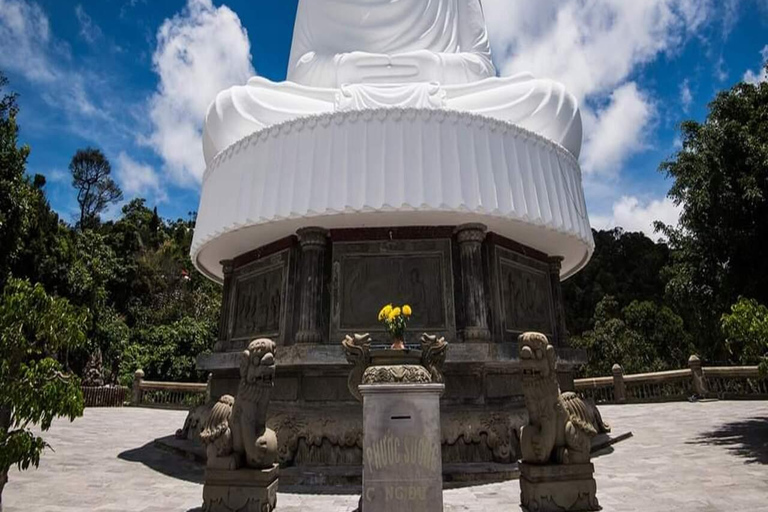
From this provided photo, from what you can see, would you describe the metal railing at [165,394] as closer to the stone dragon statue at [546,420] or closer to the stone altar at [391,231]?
the stone altar at [391,231]

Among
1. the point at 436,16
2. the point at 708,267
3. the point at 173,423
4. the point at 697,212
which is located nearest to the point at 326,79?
the point at 436,16

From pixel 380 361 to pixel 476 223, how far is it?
3.30 m

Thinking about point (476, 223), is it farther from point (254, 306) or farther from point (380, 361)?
point (254, 306)

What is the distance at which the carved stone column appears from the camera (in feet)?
33.8

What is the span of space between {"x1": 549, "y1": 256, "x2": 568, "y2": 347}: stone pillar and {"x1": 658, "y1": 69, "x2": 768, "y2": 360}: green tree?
2.16 m

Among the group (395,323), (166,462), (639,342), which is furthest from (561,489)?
(639,342)

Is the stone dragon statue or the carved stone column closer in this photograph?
the stone dragon statue

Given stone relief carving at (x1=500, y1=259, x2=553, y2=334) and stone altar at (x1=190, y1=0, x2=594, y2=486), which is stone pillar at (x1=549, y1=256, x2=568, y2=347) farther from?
stone relief carving at (x1=500, y1=259, x2=553, y2=334)

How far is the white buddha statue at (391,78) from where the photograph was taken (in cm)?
940

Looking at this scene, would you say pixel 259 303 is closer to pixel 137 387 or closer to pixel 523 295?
pixel 523 295

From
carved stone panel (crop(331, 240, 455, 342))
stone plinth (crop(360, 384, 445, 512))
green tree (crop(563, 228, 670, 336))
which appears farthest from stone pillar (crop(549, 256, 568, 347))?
green tree (crop(563, 228, 670, 336))

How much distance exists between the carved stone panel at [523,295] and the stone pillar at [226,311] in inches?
211

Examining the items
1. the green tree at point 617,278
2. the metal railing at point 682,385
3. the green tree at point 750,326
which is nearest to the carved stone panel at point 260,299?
the green tree at point 750,326

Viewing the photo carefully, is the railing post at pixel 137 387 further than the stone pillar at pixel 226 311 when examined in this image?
Yes
